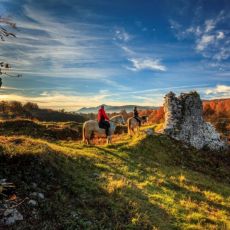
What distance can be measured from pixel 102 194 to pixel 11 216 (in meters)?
4.29

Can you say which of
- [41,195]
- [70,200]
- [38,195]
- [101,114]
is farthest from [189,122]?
[38,195]

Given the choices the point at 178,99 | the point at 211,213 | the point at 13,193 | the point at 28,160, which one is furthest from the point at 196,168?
the point at 13,193

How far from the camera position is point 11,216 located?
9.60m

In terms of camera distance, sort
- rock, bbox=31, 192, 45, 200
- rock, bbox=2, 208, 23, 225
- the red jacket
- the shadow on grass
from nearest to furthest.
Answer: rock, bbox=2, 208, 23, 225, the shadow on grass, rock, bbox=31, 192, 45, 200, the red jacket

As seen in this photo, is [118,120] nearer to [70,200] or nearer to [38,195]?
[70,200]

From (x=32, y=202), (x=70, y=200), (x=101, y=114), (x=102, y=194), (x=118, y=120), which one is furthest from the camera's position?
(x=118, y=120)

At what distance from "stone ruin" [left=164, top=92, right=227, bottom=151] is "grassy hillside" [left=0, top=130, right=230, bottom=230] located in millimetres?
11221

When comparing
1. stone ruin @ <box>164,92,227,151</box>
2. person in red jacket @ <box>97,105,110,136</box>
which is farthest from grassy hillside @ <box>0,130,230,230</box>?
stone ruin @ <box>164,92,227,151</box>

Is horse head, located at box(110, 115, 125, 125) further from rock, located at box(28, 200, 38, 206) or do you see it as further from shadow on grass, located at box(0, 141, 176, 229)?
rock, located at box(28, 200, 38, 206)

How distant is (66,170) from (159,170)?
28.6 feet

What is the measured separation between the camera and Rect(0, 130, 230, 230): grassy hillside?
10.7 m

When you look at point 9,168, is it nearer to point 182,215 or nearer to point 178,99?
point 182,215

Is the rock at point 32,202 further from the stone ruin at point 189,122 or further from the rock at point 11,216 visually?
the stone ruin at point 189,122

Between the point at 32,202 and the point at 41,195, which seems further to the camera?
the point at 41,195
